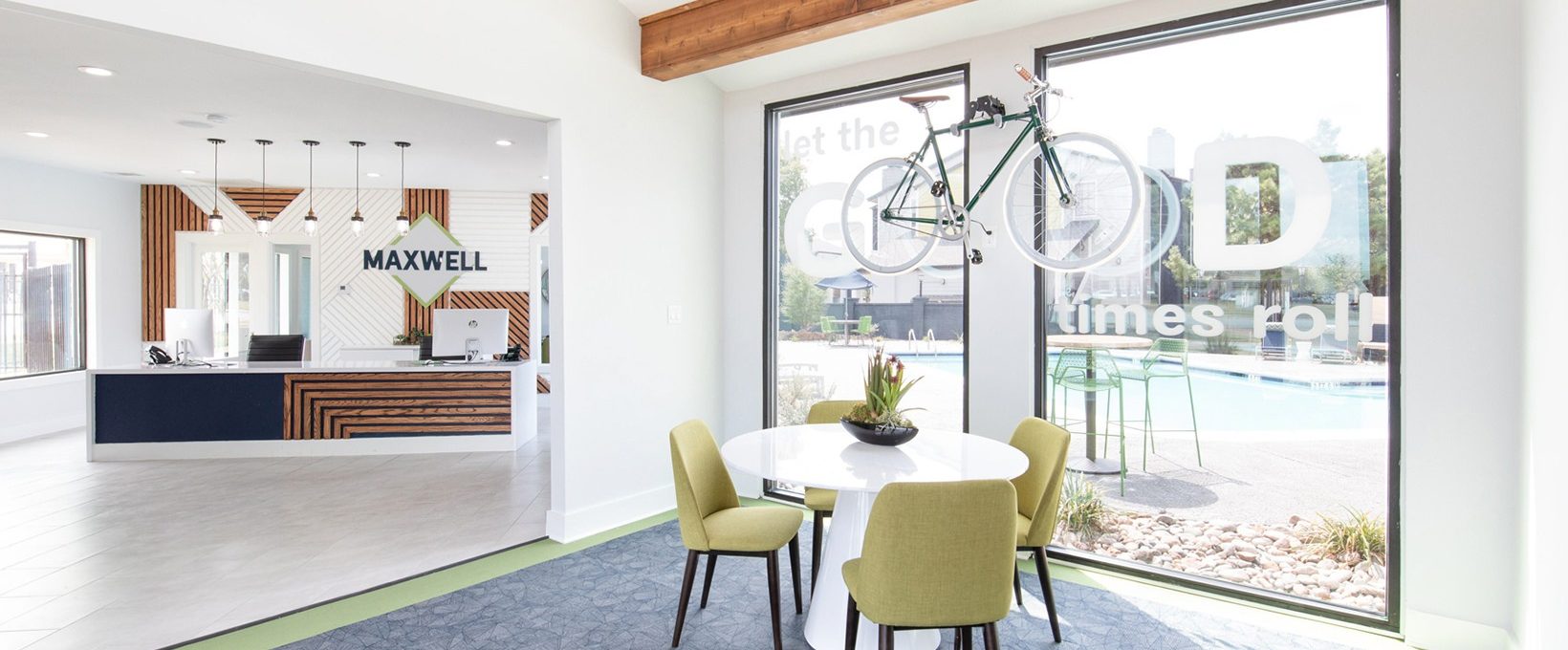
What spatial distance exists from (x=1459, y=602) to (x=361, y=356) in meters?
9.61

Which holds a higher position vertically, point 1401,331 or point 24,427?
point 1401,331

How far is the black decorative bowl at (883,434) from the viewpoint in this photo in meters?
2.74

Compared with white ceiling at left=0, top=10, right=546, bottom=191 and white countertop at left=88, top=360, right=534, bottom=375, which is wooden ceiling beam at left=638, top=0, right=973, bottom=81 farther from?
white countertop at left=88, top=360, right=534, bottom=375

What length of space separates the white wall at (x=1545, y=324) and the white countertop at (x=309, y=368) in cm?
633

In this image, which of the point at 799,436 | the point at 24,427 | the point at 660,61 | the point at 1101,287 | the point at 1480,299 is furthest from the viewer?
the point at 24,427

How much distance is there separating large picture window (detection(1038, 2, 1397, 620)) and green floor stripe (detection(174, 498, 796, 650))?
8.75ft

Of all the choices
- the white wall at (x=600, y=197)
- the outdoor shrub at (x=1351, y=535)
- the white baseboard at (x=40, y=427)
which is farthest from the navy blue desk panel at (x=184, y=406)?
the outdoor shrub at (x=1351, y=535)

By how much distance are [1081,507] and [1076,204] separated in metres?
1.49

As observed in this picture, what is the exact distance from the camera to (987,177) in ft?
12.2

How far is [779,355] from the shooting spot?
4.74 meters

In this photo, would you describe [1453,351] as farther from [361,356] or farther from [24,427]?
[24,427]

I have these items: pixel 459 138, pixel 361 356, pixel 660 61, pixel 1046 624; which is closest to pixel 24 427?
pixel 361 356

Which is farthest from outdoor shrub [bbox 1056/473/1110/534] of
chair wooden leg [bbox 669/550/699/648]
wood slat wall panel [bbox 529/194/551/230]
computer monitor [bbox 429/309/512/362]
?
wood slat wall panel [bbox 529/194/551/230]

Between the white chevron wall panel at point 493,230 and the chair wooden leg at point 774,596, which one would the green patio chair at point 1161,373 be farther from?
the white chevron wall panel at point 493,230
